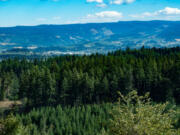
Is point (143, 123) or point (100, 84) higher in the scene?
point (143, 123)

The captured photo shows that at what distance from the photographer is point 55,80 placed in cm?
7525

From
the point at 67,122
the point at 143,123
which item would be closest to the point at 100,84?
the point at 67,122

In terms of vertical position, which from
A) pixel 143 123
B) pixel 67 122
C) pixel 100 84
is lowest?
pixel 67 122

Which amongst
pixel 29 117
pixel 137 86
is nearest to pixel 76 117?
pixel 29 117

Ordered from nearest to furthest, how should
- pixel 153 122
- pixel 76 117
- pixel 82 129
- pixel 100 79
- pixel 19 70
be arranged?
pixel 153 122 → pixel 82 129 → pixel 76 117 → pixel 100 79 → pixel 19 70

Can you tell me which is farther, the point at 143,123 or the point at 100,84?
the point at 100,84

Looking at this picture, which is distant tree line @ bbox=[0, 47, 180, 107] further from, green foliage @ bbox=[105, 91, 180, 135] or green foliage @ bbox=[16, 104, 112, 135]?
green foliage @ bbox=[105, 91, 180, 135]

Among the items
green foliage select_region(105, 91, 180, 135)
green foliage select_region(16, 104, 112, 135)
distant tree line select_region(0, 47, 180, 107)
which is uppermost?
green foliage select_region(105, 91, 180, 135)

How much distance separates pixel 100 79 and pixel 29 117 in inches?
993

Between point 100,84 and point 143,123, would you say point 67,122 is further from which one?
point 143,123

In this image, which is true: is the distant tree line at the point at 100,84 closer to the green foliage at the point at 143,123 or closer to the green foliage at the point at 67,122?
the green foliage at the point at 67,122

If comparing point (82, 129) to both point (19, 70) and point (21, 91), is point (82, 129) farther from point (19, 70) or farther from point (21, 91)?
point (19, 70)

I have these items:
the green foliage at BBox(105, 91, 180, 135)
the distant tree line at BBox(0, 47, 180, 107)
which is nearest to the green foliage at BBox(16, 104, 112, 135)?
the distant tree line at BBox(0, 47, 180, 107)

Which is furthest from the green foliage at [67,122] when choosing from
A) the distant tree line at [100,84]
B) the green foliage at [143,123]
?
the green foliage at [143,123]
